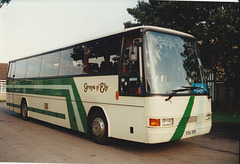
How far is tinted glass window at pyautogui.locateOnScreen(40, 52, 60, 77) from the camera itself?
9945 millimetres

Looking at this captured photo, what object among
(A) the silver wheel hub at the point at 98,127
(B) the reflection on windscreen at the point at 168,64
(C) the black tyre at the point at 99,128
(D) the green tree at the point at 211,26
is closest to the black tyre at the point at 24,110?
(C) the black tyre at the point at 99,128

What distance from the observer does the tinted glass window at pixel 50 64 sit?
995 centimetres

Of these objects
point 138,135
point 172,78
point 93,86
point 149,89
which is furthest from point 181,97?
point 93,86

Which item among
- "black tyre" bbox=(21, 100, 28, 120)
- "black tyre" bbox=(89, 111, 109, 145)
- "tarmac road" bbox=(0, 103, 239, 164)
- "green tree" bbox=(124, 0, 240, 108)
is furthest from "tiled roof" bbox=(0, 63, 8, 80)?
"black tyre" bbox=(89, 111, 109, 145)

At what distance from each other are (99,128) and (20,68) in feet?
27.0

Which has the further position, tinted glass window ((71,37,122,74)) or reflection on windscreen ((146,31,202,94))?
tinted glass window ((71,37,122,74))

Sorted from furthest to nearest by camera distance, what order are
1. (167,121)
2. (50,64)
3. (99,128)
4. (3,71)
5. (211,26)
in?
(3,71)
(211,26)
(50,64)
(99,128)
(167,121)

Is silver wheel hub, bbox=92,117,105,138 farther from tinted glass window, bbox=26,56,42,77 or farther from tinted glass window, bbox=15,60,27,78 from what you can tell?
tinted glass window, bbox=15,60,27,78

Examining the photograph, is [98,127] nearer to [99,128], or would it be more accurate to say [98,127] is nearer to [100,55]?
[99,128]

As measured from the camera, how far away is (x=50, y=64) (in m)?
10.4

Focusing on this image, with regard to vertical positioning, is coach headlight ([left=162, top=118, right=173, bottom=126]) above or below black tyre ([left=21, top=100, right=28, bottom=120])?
above

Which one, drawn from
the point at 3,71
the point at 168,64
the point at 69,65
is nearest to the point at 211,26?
the point at 69,65

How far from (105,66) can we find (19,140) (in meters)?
3.61

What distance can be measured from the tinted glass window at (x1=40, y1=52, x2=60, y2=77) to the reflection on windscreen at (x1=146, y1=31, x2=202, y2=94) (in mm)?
4908
